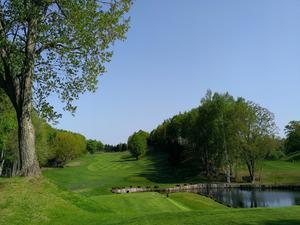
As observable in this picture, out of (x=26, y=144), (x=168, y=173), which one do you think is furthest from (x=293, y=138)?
(x=26, y=144)

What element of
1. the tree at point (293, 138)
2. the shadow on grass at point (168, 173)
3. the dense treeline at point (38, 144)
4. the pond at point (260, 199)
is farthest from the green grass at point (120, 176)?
the tree at point (293, 138)

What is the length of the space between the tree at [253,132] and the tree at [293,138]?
48.9m

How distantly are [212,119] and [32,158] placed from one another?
73.4 meters

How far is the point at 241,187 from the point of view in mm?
78125

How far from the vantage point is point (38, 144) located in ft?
273

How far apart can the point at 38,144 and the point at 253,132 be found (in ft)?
136

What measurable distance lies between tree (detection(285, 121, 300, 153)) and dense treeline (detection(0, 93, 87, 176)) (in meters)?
65.6

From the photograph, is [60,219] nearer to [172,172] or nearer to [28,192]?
[28,192]

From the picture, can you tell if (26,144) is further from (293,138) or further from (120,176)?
(293,138)

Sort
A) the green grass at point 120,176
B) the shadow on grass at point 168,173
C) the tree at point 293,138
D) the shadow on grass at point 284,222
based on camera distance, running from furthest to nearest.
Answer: the tree at point 293,138 < the shadow on grass at point 168,173 < the green grass at point 120,176 < the shadow on grass at point 284,222

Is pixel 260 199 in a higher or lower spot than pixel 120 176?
lower

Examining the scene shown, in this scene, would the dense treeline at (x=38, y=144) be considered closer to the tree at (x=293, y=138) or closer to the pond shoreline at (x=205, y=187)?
the pond shoreline at (x=205, y=187)

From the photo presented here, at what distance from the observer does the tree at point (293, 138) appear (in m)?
132

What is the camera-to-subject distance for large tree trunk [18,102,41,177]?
1938 cm
